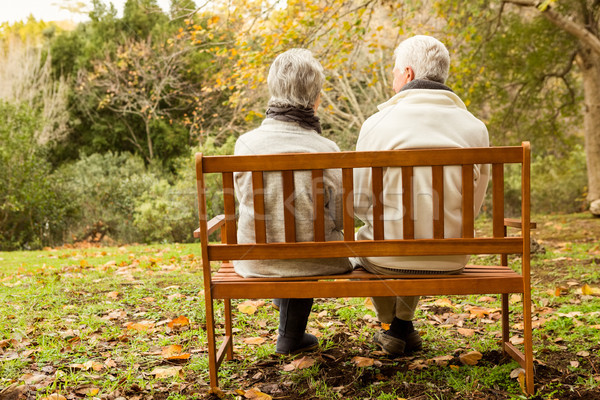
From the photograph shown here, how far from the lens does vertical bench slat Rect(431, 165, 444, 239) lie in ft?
7.13

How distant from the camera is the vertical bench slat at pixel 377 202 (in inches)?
86.0

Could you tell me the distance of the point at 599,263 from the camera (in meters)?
5.10

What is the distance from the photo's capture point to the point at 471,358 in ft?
8.67

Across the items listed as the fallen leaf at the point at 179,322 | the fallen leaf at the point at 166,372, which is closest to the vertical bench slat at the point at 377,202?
the fallen leaf at the point at 166,372

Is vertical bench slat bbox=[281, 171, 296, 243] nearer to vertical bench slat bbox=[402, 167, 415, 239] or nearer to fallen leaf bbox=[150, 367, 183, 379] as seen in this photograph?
vertical bench slat bbox=[402, 167, 415, 239]

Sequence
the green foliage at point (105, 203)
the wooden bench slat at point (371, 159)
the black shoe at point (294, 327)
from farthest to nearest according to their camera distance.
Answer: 1. the green foliage at point (105, 203)
2. the black shoe at point (294, 327)
3. the wooden bench slat at point (371, 159)

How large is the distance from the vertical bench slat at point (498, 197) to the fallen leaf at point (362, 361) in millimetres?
927

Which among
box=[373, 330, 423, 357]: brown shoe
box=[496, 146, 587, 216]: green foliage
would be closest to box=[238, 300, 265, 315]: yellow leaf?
box=[373, 330, 423, 357]: brown shoe

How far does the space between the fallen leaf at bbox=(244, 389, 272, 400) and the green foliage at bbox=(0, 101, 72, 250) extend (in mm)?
10664

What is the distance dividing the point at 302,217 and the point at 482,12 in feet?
23.7

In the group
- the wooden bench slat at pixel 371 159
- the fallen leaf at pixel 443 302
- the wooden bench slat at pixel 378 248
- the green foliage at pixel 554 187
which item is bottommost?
the green foliage at pixel 554 187

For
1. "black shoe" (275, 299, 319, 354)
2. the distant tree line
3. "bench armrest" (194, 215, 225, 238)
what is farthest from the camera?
the distant tree line

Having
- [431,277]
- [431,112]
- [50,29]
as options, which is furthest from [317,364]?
[50,29]

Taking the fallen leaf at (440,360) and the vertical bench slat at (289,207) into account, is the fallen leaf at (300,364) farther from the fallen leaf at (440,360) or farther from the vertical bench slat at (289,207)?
the vertical bench slat at (289,207)
